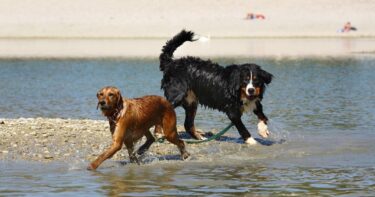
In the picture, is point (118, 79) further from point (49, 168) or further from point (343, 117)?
point (49, 168)

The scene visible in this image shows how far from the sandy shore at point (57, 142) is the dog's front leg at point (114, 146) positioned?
3.25ft

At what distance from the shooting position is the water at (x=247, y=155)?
32.9 ft

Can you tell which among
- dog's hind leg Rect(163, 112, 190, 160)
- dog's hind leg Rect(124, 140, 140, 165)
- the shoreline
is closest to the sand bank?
the shoreline

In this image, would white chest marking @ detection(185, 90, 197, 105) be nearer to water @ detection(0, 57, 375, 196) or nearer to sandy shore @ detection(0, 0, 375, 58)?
water @ detection(0, 57, 375, 196)

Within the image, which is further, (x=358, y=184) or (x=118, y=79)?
(x=118, y=79)

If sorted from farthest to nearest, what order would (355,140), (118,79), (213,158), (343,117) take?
(118,79)
(343,117)
(355,140)
(213,158)

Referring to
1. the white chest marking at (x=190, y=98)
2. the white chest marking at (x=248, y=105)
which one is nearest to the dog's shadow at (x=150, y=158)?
the white chest marking at (x=248, y=105)

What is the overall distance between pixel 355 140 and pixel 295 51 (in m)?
28.2

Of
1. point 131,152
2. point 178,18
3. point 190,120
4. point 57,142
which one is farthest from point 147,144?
point 178,18

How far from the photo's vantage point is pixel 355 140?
45.6 feet

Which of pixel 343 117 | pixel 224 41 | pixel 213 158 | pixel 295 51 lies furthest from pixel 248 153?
pixel 224 41

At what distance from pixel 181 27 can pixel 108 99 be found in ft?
140

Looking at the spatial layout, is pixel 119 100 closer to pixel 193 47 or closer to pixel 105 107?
pixel 105 107

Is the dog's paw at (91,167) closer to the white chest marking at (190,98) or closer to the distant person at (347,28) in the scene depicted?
the white chest marking at (190,98)
